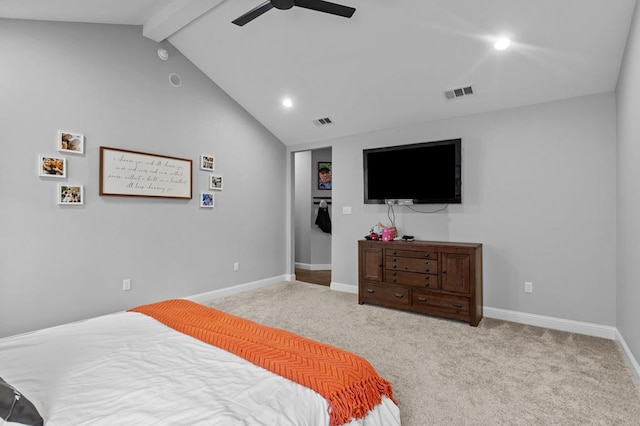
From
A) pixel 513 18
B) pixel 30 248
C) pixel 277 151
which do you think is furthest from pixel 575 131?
pixel 30 248

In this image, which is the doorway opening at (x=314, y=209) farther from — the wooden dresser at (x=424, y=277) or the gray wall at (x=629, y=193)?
the gray wall at (x=629, y=193)

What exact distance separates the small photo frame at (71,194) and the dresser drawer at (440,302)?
142 inches

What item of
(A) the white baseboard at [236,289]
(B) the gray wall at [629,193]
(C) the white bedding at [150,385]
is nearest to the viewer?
(C) the white bedding at [150,385]

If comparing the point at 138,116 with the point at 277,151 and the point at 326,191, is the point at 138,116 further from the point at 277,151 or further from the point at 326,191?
the point at 326,191

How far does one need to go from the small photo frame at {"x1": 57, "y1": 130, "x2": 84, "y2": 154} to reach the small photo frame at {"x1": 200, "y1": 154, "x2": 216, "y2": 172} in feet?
4.34

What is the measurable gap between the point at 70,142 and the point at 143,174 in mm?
718

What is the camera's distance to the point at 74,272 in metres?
3.15

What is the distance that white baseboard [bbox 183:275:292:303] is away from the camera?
4211mm

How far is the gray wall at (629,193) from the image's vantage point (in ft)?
7.26

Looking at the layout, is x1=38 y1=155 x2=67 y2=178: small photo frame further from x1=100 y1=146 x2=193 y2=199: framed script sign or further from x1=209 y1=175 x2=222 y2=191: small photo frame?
x1=209 y1=175 x2=222 y2=191: small photo frame

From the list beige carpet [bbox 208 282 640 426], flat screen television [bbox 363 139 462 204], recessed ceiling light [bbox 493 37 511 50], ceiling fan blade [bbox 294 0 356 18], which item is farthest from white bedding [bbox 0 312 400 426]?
recessed ceiling light [bbox 493 37 511 50]

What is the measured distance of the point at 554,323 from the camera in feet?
10.8

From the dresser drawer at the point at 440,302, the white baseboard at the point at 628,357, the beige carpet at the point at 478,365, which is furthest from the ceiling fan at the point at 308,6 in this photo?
the white baseboard at the point at 628,357

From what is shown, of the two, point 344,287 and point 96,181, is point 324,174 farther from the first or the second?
point 96,181
